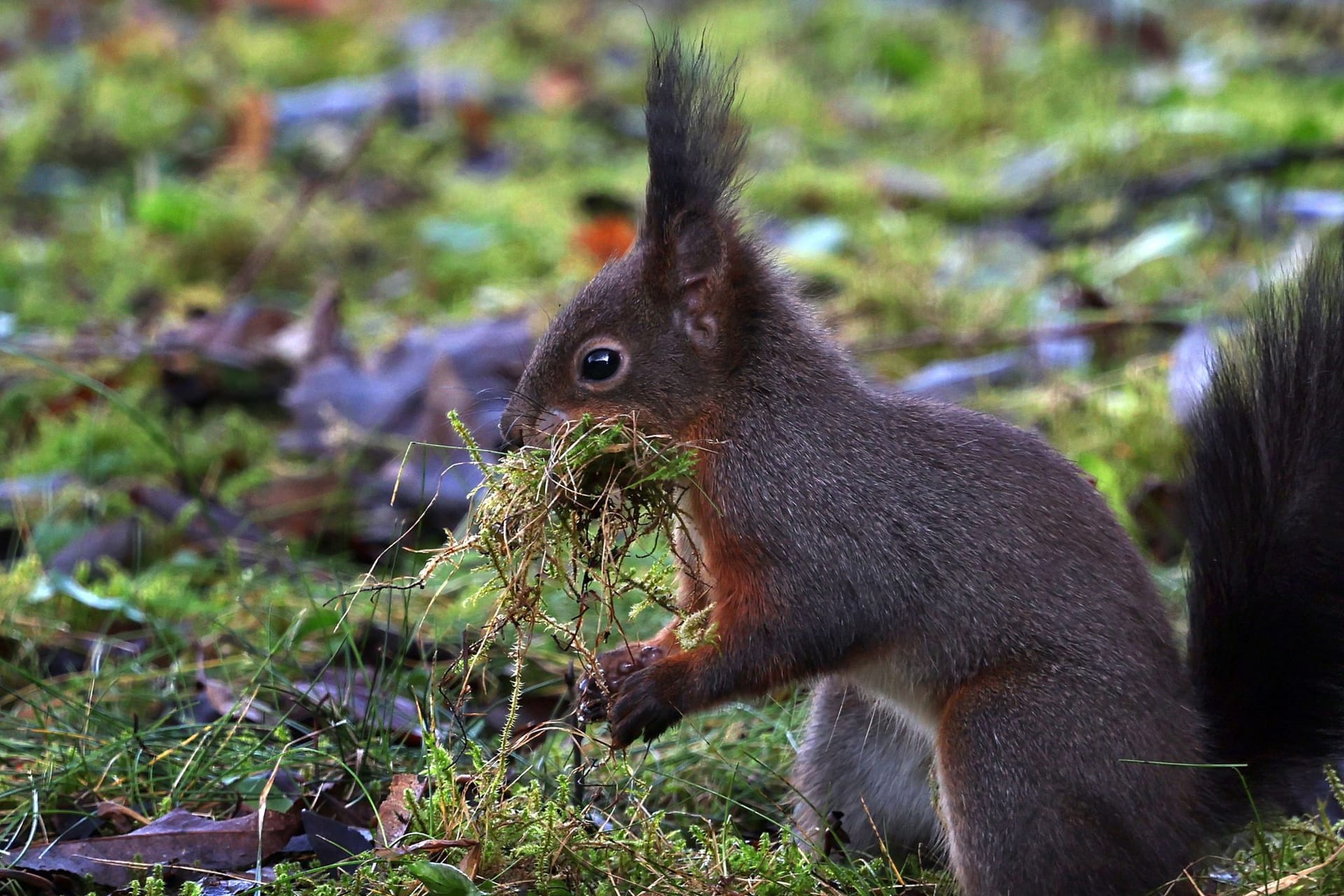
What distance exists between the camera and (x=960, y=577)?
7.85 ft

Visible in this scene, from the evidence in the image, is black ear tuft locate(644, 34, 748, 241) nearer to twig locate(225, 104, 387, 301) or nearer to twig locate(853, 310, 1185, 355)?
twig locate(853, 310, 1185, 355)

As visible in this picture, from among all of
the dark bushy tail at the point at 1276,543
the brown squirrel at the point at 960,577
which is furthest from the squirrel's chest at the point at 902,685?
the dark bushy tail at the point at 1276,543

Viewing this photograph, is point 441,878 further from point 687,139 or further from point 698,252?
point 687,139

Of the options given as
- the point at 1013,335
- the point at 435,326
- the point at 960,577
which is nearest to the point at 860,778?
the point at 960,577

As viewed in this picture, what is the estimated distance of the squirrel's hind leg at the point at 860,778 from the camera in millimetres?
2547

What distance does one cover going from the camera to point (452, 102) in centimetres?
739

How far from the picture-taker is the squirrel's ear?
8.62 ft

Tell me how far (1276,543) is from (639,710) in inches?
40.6

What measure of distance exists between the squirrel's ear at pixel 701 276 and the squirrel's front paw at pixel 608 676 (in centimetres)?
55

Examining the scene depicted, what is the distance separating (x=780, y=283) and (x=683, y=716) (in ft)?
2.78

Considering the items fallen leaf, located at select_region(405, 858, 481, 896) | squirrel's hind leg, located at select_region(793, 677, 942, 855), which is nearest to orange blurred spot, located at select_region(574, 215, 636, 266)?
squirrel's hind leg, located at select_region(793, 677, 942, 855)

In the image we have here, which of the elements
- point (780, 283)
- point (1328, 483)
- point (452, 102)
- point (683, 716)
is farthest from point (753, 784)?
point (452, 102)

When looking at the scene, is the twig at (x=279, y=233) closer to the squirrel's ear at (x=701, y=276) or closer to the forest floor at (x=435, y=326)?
the forest floor at (x=435, y=326)

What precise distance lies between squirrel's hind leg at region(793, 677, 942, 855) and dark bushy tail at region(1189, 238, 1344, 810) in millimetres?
493
